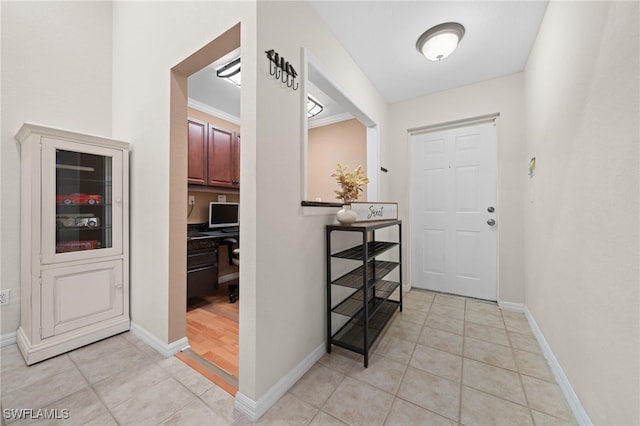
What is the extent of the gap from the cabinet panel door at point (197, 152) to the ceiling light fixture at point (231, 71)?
0.67m

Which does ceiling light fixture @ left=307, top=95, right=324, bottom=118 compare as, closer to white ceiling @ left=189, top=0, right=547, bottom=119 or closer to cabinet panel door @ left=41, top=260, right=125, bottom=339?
white ceiling @ left=189, top=0, right=547, bottom=119

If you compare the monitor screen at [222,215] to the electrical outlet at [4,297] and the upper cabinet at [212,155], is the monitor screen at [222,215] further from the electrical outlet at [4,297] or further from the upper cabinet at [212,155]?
the electrical outlet at [4,297]

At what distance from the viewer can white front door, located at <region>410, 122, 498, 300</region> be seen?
8.98 feet

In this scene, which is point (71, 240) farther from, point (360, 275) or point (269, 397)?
point (360, 275)

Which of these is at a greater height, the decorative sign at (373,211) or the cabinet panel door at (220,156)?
the cabinet panel door at (220,156)

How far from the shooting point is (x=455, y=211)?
292 centimetres

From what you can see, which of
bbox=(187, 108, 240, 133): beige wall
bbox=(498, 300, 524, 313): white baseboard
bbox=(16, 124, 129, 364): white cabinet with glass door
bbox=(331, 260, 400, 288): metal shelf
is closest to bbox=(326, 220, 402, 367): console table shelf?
bbox=(331, 260, 400, 288): metal shelf

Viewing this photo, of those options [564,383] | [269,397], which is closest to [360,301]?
[269,397]

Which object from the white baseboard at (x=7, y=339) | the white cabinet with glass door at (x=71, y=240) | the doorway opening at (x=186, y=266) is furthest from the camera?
the white baseboard at (x=7, y=339)

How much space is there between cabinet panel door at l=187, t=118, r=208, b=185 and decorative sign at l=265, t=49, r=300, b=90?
1.93 m

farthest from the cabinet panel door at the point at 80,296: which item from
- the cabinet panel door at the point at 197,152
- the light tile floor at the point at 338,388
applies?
the cabinet panel door at the point at 197,152

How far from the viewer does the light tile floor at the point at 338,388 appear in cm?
121

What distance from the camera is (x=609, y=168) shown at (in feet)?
3.27

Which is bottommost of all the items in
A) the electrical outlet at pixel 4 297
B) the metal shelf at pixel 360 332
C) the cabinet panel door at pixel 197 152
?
the metal shelf at pixel 360 332
